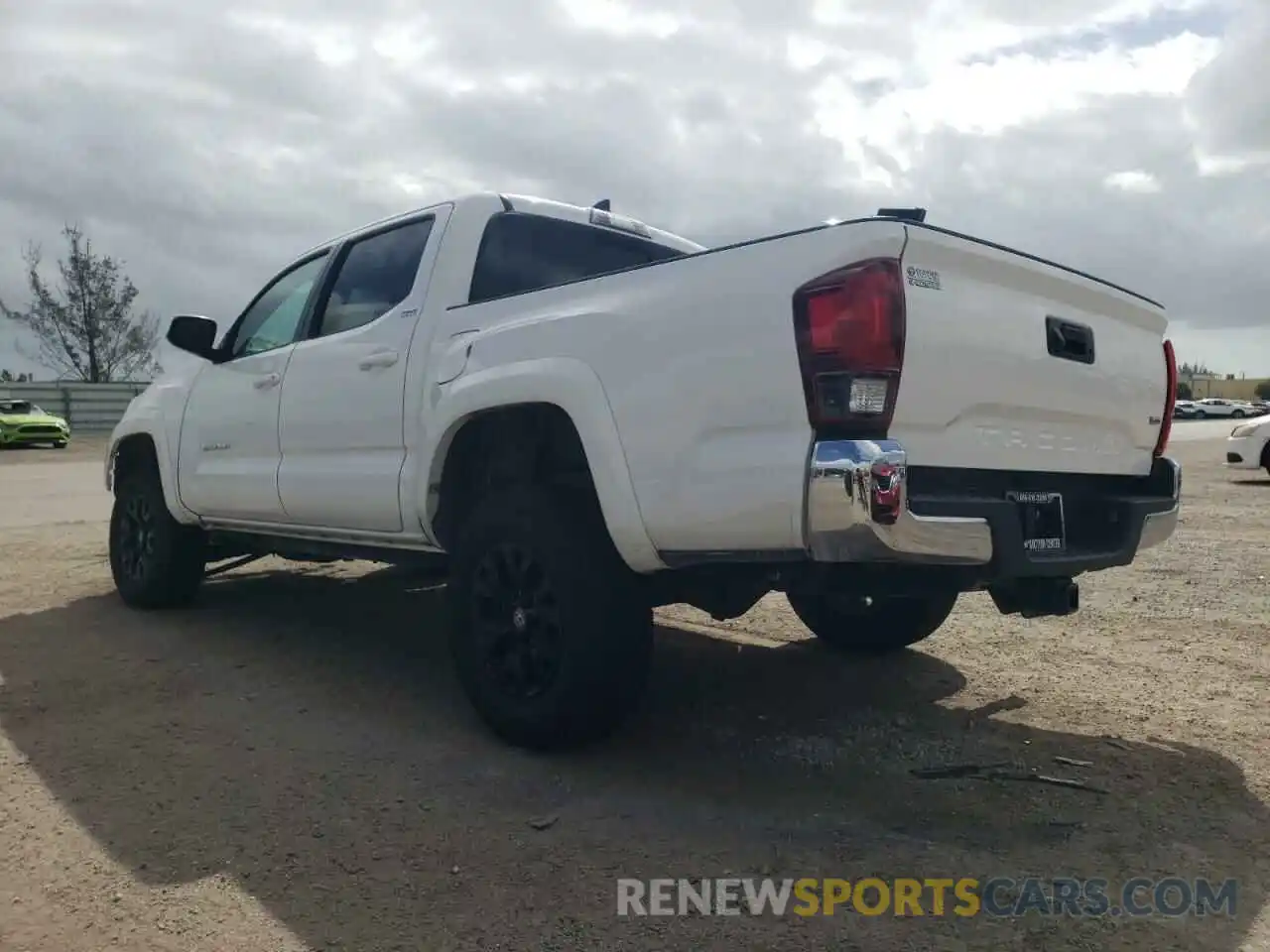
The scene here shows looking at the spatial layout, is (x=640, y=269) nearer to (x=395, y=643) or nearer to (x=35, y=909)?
(x=35, y=909)

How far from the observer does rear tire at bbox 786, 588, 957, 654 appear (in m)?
4.62

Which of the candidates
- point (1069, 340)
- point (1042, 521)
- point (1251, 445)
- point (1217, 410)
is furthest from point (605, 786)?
point (1217, 410)

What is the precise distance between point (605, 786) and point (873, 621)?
195 centimetres

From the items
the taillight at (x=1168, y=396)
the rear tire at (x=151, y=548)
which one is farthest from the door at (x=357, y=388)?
the taillight at (x=1168, y=396)

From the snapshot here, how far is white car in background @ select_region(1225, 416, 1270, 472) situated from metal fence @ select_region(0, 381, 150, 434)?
32706 mm

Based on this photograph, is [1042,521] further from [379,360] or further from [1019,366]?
[379,360]

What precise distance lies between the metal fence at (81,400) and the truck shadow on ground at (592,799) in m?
34.7

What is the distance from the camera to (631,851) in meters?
2.84

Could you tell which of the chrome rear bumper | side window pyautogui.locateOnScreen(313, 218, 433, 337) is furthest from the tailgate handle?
side window pyautogui.locateOnScreen(313, 218, 433, 337)

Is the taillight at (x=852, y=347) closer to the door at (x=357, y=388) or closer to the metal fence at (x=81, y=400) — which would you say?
the door at (x=357, y=388)

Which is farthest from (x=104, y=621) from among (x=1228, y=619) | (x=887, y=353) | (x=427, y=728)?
(x=1228, y=619)

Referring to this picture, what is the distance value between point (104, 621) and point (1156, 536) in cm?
525

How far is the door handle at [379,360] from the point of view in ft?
13.7

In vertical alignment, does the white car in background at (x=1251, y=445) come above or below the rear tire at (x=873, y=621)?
above
